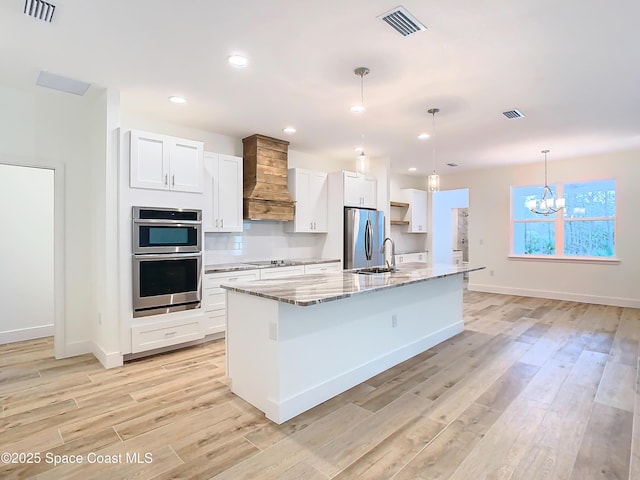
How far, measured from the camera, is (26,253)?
4.51 m

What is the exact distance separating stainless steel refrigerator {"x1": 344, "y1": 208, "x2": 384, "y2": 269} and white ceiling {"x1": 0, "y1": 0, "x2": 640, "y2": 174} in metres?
1.67

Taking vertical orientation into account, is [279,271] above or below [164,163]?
below

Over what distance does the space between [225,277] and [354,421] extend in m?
2.51

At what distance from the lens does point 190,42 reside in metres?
2.61


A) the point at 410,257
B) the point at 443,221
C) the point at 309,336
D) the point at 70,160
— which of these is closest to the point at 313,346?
the point at 309,336

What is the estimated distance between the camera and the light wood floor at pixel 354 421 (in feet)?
6.48

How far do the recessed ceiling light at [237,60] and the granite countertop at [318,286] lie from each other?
1.79 meters

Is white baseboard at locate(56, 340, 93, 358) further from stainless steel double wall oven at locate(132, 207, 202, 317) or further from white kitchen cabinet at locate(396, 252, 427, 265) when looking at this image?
white kitchen cabinet at locate(396, 252, 427, 265)

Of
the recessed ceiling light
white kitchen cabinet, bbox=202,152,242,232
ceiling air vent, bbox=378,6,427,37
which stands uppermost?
the recessed ceiling light

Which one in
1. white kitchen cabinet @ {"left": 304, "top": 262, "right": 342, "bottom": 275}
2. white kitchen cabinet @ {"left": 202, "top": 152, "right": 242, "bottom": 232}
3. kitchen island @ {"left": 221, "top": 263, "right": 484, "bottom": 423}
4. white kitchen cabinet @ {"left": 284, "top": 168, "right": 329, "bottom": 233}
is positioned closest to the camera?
kitchen island @ {"left": 221, "top": 263, "right": 484, "bottom": 423}

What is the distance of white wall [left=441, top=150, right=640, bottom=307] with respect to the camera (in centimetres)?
612

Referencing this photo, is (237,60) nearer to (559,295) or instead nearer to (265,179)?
(265,179)

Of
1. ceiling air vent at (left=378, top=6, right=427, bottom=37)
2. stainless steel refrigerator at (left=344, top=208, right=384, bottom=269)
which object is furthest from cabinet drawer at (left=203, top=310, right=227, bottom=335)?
ceiling air vent at (left=378, top=6, right=427, bottom=37)

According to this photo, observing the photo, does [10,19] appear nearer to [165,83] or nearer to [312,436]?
[165,83]
